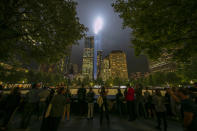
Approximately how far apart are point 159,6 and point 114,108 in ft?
29.5

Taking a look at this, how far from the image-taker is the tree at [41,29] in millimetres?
4484

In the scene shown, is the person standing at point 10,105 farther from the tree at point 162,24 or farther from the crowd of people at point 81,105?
the tree at point 162,24

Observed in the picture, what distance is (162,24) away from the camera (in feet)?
12.9

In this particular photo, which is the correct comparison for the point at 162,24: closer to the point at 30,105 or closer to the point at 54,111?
the point at 54,111

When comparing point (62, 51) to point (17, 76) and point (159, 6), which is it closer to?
point (17, 76)

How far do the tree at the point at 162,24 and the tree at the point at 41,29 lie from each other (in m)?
3.51

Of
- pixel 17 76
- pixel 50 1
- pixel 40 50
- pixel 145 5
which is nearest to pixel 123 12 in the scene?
pixel 145 5

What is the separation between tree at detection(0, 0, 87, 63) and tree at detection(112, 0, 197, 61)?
3.51 m

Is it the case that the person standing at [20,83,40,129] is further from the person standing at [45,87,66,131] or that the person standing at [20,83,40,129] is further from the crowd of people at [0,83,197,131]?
the person standing at [45,87,66,131]

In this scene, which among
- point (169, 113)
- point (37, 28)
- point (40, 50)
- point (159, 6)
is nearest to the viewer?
point (159, 6)

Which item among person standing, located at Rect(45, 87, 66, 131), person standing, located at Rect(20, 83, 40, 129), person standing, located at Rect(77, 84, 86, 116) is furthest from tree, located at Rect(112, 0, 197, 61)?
person standing, located at Rect(20, 83, 40, 129)

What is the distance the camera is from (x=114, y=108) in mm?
8555

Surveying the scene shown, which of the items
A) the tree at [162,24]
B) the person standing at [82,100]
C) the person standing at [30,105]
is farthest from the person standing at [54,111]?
the tree at [162,24]

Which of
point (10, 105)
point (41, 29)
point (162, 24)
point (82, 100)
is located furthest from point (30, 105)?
point (162, 24)
